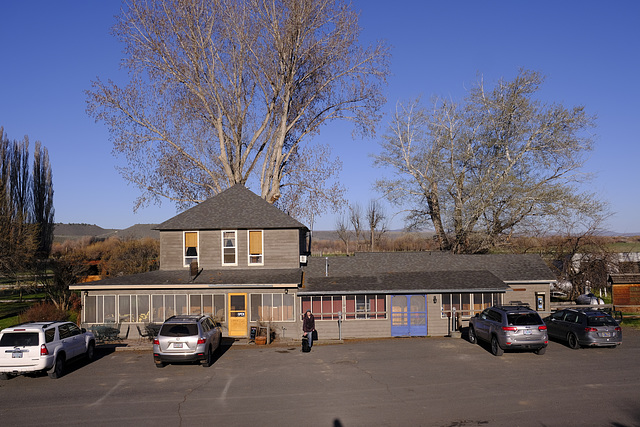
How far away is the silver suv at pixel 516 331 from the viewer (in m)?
18.4

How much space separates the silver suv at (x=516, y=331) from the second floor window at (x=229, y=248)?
44.3 ft

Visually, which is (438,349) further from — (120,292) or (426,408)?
(120,292)

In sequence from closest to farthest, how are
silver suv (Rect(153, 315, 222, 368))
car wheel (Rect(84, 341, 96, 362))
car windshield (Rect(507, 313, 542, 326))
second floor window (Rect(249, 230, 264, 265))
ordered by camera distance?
silver suv (Rect(153, 315, 222, 368)) < car windshield (Rect(507, 313, 542, 326)) < car wheel (Rect(84, 341, 96, 362)) < second floor window (Rect(249, 230, 264, 265))

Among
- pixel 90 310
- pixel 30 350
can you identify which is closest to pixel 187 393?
pixel 30 350

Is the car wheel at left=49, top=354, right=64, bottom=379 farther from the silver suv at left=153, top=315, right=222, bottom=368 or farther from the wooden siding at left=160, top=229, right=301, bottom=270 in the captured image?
the wooden siding at left=160, top=229, right=301, bottom=270

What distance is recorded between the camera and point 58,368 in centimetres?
1636

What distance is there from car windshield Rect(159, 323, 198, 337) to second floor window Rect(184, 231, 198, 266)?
9767 mm

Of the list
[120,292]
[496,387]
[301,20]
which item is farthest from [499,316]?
[301,20]

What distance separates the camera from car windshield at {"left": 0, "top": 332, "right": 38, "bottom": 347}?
15.7 metres

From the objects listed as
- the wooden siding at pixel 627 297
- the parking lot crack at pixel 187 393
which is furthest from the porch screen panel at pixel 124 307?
the wooden siding at pixel 627 297

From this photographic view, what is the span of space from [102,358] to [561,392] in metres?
16.5

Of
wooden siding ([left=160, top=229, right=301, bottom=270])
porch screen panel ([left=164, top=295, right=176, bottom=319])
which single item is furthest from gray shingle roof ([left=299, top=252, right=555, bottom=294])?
porch screen panel ([left=164, top=295, right=176, bottom=319])

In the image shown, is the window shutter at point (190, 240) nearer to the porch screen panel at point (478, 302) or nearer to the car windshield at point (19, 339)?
the car windshield at point (19, 339)

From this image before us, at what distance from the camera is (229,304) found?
2428 cm
